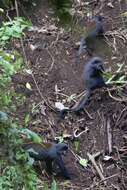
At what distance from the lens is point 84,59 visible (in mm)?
6129

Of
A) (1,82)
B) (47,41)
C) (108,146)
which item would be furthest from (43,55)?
(1,82)

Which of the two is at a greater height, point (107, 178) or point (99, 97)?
point (99, 97)

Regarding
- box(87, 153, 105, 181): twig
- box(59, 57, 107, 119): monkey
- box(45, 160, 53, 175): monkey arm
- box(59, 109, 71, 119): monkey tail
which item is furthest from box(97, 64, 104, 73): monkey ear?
box(45, 160, 53, 175): monkey arm

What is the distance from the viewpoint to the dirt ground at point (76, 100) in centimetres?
477

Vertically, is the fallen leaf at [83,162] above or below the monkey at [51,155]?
below

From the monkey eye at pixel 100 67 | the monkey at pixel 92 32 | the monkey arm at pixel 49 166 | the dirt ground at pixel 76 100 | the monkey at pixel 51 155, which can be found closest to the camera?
the monkey at pixel 51 155

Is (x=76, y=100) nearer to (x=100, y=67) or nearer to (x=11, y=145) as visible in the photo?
(x=100, y=67)

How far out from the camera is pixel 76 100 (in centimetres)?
554

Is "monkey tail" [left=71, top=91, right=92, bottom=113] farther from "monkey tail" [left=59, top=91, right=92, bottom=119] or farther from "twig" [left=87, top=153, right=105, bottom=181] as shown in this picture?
"twig" [left=87, top=153, right=105, bottom=181]

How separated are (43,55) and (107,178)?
2.00m

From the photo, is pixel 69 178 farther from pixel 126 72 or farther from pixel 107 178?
pixel 126 72

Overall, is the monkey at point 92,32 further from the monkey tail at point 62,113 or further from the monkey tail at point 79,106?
Answer: the monkey tail at point 62,113

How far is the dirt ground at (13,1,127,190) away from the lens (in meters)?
4.77

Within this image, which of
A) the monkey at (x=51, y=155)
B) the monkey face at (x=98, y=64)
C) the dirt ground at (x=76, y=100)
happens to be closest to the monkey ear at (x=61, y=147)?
the monkey at (x=51, y=155)
